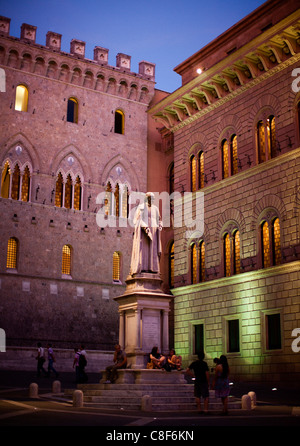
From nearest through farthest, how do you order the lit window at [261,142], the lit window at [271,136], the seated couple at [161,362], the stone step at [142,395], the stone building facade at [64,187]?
the stone step at [142,395], the seated couple at [161,362], the lit window at [271,136], the lit window at [261,142], the stone building facade at [64,187]

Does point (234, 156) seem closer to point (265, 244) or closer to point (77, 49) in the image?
point (265, 244)

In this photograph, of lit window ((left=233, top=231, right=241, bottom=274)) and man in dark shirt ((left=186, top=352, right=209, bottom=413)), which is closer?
man in dark shirt ((left=186, top=352, right=209, bottom=413))

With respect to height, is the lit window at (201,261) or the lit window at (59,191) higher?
the lit window at (59,191)

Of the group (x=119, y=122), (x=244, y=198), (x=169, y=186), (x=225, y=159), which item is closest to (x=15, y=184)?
(x=119, y=122)

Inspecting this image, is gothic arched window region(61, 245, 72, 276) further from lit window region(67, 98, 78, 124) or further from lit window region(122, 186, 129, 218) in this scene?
lit window region(67, 98, 78, 124)

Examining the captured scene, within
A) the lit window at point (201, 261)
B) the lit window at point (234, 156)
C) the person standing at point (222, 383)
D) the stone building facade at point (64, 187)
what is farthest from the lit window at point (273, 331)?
the stone building facade at point (64, 187)

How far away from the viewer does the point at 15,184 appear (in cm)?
3309

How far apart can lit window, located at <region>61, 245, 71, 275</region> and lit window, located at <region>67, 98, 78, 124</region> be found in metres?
7.66

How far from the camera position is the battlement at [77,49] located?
34.1 metres

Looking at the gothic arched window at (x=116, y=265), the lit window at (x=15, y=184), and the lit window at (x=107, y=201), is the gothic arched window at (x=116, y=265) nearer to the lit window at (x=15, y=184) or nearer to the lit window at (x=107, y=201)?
the lit window at (x=107, y=201)

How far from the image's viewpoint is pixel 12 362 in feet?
95.8

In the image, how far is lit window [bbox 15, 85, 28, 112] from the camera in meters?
34.2

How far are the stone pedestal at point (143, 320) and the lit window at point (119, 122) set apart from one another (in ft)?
70.6

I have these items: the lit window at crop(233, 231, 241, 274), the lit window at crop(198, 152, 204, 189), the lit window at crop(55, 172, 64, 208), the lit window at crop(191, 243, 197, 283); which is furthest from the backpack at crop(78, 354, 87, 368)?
the lit window at crop(55, 172, 64, 208)
